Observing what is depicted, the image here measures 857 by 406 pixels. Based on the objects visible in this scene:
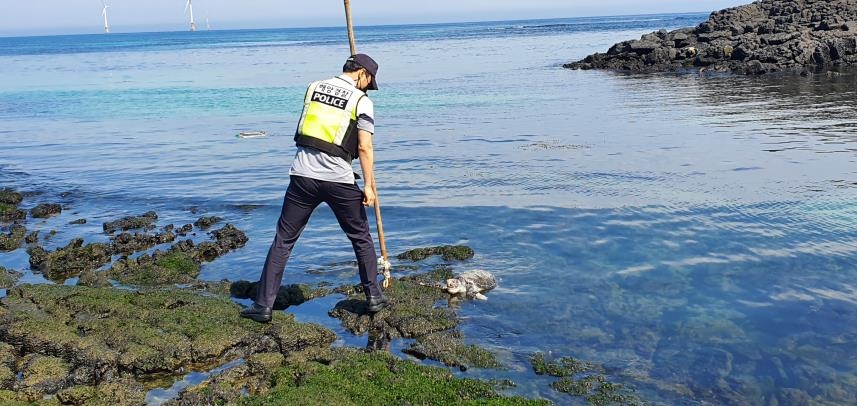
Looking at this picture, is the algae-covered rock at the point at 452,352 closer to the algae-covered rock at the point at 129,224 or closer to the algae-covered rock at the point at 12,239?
the algae-covered rock at the point at 129,224

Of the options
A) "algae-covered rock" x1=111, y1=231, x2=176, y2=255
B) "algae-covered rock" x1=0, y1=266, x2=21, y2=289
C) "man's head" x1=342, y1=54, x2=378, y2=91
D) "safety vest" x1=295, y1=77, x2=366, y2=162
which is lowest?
"algae-covered rock" x1=111, y1=231, x2=176, y2=255

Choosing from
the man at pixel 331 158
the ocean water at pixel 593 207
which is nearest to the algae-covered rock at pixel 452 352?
the ocean water at pixel 593 207

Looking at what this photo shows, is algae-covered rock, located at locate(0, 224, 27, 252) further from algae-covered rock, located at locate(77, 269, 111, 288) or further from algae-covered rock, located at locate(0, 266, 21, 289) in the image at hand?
algae-covered rock, located at locate(77, 269, 111, 288)

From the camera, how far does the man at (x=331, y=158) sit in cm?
710

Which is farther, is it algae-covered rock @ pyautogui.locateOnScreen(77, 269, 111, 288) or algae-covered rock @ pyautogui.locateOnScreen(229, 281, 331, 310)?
algae-covered rock @ pyautogui.locateOnScreen(77, 269, 111, 288)

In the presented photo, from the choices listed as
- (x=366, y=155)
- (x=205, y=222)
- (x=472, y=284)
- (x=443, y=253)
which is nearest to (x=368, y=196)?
(x=366, y=155)

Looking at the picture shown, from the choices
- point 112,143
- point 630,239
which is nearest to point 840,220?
point 630,239

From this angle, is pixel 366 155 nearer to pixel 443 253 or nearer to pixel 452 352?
pixel 452 352

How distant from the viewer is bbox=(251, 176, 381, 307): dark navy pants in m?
7.29

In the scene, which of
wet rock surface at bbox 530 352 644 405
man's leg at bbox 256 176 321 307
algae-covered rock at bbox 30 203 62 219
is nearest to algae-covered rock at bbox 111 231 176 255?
algae-covered rock at bbox 30 203 62 219

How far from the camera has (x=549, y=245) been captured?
36.3 ft

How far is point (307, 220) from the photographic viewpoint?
294 inches

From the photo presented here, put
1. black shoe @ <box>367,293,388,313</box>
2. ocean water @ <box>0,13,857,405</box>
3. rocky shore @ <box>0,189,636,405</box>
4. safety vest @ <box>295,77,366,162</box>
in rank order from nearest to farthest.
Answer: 1. rocky shore @ <box>0,189,636,405</box>
2. safety vest @ <box>295,77,366,162</box>
3. ocean water @ <box>0,13,857,405</box>
4. black shoe @ <box>367,293,388,313</box>

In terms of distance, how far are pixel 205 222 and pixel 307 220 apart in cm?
579
